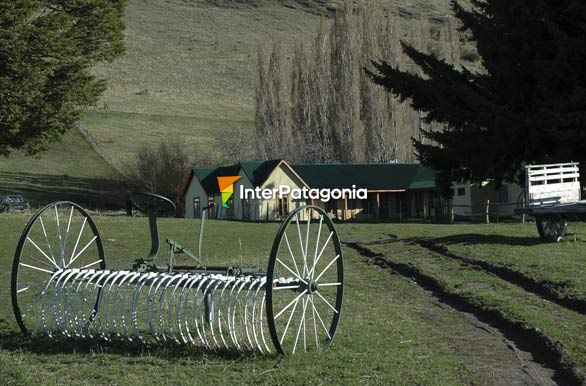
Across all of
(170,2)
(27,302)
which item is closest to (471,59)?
(170,2)

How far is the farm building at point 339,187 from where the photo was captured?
61875 millimetres

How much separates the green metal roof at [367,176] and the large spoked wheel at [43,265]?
25.8 metres

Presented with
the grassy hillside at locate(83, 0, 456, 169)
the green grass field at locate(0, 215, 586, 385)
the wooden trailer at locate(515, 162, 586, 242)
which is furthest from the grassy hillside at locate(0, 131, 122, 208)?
the green grass field at locate(0, 215, 586, 385)

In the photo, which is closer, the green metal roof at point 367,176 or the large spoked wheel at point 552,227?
the large spoked wheel at point 552,227

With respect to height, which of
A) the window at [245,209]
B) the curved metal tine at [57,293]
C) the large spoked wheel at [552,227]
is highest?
the window at [245,209]

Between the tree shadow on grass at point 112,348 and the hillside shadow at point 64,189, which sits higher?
the hillside shadow at point 64,189

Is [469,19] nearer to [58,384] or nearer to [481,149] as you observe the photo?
[481,149]

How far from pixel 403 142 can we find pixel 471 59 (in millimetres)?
61756

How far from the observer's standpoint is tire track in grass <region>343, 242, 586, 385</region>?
383 inches

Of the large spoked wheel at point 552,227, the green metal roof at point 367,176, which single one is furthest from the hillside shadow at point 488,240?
the green metal roof at point 367,176

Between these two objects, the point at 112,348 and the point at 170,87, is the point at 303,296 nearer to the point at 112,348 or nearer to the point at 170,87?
the point at 112,348

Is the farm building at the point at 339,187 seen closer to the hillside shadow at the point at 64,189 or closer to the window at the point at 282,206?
the window at the point at 282,206

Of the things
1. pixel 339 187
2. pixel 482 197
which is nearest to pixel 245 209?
pixel 339 187

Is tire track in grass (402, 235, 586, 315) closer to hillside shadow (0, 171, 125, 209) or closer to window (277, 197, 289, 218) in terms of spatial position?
window (277, 197, 289, 218)
